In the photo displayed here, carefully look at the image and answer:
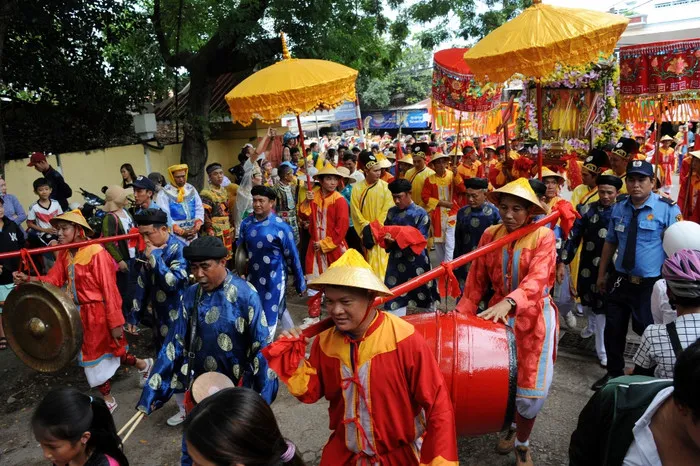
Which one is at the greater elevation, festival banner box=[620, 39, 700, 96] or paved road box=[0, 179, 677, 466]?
festival banner box=[620, 39, 700, 96]

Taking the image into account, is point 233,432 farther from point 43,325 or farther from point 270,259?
point 270,259

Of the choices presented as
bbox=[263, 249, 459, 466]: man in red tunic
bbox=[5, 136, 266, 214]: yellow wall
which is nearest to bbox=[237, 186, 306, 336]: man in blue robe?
bbox=[263, 249, 459, 466]: man in red tunic

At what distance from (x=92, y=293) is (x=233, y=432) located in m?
3.55

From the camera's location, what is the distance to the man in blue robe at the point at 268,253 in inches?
227

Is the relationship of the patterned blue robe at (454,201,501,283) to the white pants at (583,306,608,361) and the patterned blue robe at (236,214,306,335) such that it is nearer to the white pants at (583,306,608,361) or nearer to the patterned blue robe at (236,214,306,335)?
the white pants at (583,306,608,361)

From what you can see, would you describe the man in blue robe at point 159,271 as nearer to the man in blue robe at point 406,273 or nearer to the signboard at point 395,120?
the man in blue robe at point 406,273

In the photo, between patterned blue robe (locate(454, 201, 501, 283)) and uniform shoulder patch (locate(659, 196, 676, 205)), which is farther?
patterned blue robe (locate(454, 201, 501, 283))

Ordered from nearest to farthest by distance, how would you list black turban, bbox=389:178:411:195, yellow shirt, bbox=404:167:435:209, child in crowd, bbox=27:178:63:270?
black turban, bbox=389:178:411:195, child in crowd, bbox=27:178:63:270, yellow shirt, bbox=404:167:435:209

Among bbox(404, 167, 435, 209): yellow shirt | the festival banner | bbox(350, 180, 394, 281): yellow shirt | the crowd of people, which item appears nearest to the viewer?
the crowd of people

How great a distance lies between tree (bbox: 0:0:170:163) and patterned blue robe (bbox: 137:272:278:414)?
30.3ft

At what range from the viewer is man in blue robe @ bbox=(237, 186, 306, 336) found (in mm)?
5777

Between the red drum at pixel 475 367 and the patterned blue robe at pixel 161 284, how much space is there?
2333 millimetres

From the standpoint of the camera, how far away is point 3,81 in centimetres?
1112

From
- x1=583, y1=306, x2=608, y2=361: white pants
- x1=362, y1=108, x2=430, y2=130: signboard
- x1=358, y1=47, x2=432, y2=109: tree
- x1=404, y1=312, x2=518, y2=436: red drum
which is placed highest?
x1=358, y1=47, x2=432, y2=109: tree
